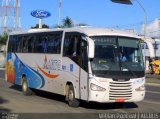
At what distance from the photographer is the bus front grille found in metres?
15.8

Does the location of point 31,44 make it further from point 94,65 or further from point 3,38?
point 3,38

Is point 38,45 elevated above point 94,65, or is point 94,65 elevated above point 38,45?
point 38,45

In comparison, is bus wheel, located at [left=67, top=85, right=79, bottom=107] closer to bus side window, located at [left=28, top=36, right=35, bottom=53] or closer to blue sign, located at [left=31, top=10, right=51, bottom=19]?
bus side window, located at [left=28, top=36, right=35, bottom=53]

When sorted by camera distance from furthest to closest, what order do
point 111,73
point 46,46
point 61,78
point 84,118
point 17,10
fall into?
point 17,10 → point 46,46 → point 61,78 → point 111,73 → point 84,118

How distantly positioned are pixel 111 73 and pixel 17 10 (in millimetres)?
78032

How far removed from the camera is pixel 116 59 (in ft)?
53.2

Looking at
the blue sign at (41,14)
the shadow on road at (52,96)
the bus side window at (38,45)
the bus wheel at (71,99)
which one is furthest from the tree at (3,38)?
the bus wheel at (71,99)

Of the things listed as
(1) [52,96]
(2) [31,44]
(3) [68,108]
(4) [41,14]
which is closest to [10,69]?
(2) [31,44]

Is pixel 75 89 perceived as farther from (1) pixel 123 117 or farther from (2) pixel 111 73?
(1) pixel 123 117

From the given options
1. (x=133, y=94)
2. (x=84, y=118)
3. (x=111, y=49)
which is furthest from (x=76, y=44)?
(x=84, y=118)

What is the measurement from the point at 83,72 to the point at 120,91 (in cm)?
144

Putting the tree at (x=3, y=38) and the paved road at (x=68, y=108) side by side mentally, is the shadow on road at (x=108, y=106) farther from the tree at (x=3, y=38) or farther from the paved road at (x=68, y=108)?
the tree at (x=3, y=38)

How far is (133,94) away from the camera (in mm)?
16172

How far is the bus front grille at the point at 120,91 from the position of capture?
1580cm
